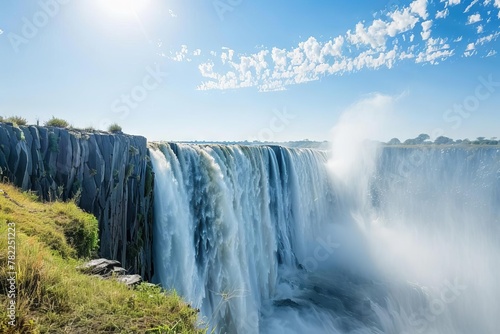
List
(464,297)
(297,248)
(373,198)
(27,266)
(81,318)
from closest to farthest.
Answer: (81,318) → (27,266) → (297,248) → (464,297) → (373,198)

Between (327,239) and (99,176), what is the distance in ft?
79.9

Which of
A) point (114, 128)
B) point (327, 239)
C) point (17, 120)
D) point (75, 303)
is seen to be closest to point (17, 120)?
point (17, 120)

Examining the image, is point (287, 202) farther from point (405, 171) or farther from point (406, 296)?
point (405, 171)

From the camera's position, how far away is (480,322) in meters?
23.2

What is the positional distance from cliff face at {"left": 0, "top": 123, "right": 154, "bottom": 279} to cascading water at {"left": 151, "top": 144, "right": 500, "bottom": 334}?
84 centimetres

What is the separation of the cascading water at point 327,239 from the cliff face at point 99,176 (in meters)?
0.84

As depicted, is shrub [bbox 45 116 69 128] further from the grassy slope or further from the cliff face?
the grassy slope

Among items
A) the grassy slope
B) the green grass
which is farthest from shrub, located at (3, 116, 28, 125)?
the grassy slope

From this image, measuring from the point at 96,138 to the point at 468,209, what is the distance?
2109 inches

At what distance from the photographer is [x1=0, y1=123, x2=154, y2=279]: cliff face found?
22.0ft

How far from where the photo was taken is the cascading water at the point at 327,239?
12.9m

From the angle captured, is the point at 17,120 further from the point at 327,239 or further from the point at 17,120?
the point at 327,239

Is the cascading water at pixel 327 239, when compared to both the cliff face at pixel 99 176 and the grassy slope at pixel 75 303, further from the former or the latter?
the cliff face at pixel 99 176

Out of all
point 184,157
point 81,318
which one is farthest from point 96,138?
point 81,318
